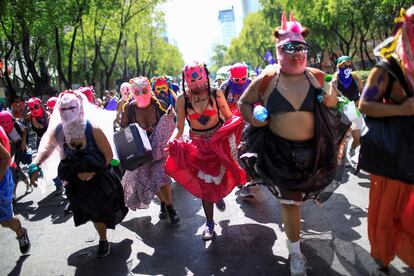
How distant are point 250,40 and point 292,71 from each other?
51846 millimetres

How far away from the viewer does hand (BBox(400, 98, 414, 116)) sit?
2.77 metres

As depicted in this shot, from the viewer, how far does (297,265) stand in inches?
136

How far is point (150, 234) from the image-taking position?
16.5 ft

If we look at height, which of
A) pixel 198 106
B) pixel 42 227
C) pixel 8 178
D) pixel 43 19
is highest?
pixel 43 19

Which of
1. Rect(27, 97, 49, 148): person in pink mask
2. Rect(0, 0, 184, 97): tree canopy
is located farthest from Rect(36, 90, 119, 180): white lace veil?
Rect(0, 0, 184, 97): tree canopy

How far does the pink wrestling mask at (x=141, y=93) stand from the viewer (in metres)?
5.58

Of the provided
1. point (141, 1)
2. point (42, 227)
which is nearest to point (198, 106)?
point (42, 227)

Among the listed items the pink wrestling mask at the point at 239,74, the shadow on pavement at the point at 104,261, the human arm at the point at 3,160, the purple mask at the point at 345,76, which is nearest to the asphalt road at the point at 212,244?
the shadow on pavement at the point at 104,261

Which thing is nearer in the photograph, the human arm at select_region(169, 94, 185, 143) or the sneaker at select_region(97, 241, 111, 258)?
the sneaker at select_region(97, 241, 111, 258)

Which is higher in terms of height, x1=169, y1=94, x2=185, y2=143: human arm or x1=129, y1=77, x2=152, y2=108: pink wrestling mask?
x1=129, y1=77, x2=152, y2=108: pink wrestling mask

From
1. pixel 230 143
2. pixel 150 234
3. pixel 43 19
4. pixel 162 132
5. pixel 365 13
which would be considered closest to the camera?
pixel 230 143

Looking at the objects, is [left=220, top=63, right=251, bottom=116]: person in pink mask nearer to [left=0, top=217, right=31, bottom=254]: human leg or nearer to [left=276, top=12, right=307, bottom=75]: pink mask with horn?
[left=276, top=12, right=307, bottom=75]: pink mask with horn

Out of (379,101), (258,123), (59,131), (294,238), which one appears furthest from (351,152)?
(59,131)

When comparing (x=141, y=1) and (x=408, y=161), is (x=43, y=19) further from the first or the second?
(x=408, y=161)
